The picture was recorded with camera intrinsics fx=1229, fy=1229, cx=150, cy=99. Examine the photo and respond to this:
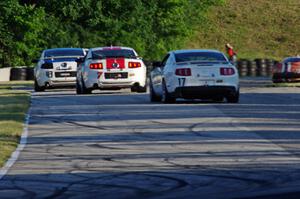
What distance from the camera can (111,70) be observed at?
32000 mm

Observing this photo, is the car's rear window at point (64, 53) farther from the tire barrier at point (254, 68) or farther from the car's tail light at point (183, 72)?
the tire barrier at point (254, 68)

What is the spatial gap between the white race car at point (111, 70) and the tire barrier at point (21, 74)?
948 inches

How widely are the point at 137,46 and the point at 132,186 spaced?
188 ft

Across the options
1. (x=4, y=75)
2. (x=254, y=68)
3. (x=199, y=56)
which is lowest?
(x=254, y=68)

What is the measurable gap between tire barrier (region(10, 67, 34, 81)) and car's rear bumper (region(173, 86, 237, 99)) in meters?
30.8

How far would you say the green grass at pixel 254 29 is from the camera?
277 ft

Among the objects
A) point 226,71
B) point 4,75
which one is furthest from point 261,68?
point 226,71

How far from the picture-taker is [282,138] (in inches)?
680

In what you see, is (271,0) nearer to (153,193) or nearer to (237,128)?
(237,128)

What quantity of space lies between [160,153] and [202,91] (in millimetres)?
11163

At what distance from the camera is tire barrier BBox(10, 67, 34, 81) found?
56875 mm

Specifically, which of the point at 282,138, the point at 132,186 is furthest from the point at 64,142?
the point at 132,186

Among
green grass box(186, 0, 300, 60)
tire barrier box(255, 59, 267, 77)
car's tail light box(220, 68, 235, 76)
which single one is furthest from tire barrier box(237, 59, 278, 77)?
car's tail light box(220, 68, 235, 76)

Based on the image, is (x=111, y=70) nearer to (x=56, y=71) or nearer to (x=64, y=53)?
(x=56, y=71)
